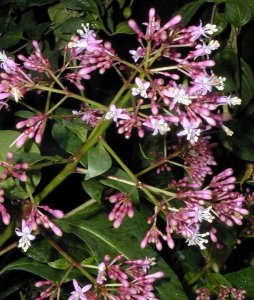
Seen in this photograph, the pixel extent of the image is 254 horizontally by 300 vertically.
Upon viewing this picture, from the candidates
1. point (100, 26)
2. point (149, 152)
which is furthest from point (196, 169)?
point (100, 26)

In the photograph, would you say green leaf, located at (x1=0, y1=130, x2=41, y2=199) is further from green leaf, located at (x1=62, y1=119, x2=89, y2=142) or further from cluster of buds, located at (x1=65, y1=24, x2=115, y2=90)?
cluster of buds, located at (x1=65, y1=24, x2=115, y2=90)

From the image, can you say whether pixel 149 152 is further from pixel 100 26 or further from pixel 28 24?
pixel 28 24

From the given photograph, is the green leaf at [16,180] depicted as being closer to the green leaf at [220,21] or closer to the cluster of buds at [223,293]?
the cluster of buds at [223,293]

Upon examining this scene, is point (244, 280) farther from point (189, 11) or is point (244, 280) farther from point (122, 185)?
point (189, 11)

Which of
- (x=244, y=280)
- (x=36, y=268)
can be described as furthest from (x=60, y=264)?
(x=244, y=280)

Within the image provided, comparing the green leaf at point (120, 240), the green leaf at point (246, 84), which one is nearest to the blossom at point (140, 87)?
the green leaf at point (120, 240)

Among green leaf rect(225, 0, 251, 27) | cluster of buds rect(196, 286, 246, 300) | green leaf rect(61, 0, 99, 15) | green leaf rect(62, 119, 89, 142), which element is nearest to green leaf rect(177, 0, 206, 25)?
green leaf rect(225, 0, 251, 27)
